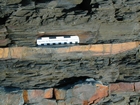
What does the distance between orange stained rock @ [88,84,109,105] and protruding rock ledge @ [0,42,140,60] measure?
19.5 inches

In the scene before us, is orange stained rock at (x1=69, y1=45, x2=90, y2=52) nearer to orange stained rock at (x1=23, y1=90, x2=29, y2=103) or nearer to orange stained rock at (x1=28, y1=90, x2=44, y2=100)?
orange stained rock at (x1=28, y1=90, x2=44, y2=100)

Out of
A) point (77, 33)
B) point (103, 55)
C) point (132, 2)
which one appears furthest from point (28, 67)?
point (132, 2)

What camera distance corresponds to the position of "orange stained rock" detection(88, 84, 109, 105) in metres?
3.88

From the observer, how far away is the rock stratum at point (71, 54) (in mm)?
3635

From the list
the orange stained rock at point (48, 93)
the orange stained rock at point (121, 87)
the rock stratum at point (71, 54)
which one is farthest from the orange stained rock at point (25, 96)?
the orange stained rock at point (121, 87)

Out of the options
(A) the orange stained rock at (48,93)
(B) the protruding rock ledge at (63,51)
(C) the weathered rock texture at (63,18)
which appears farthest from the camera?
(A) the orange stained rock at (48,93)

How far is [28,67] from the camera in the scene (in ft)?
12.6

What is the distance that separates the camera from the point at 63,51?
3.78 m

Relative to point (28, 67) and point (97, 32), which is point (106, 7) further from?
point (28, 67)

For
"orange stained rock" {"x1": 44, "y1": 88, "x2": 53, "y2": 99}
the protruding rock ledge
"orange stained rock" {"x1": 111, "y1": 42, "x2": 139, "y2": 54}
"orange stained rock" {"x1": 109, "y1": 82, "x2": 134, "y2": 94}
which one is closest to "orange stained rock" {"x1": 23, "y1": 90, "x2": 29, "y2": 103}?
"orange stained rock" {"x1": 44, "y1": 88, "x2": 53, "y2": 99}

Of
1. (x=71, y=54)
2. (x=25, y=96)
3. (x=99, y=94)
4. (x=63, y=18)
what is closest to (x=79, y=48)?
(x=71, y=54)

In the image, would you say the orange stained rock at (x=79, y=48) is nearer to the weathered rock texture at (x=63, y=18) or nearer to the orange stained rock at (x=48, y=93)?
the weathered rock texture at (x=63, y=18)

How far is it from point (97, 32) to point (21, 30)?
1064mm

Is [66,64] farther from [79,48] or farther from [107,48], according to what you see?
[107,48]
